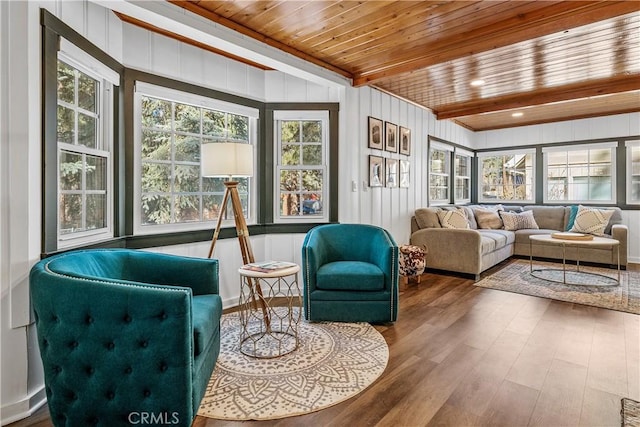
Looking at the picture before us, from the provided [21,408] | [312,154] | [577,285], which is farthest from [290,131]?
[577,285]

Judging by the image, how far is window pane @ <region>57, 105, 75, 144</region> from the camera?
7.13ft

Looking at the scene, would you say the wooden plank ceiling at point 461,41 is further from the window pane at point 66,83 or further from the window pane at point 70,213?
the window pane at point 70,213

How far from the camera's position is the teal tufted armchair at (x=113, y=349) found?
1.46 meters

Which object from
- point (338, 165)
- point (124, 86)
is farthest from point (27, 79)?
point (338, 165)

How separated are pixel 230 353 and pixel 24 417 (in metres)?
1.12

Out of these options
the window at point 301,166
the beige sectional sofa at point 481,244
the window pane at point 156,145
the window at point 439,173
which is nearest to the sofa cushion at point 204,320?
the window pane at point 156,145

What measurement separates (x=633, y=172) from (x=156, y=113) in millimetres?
7189

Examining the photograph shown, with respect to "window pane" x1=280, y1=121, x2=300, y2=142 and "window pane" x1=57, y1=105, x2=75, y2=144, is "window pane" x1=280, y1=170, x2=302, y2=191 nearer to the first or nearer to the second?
"window pane" x1=280, y1=121, x2=300, y2=142

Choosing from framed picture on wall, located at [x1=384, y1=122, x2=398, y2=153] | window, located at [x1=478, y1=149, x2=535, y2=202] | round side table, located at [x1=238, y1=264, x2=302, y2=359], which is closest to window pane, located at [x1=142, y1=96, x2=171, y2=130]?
round side table, located at [x1=238, y1=264, x2=302, y2=359]

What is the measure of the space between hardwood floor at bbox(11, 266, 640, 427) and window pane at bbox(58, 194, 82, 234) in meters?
1.11

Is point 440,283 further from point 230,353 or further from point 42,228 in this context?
point 42,228

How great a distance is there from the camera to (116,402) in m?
1.50

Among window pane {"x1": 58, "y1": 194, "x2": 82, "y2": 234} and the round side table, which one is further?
the round side table

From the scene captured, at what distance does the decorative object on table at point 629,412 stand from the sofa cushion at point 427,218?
10.7 feet
